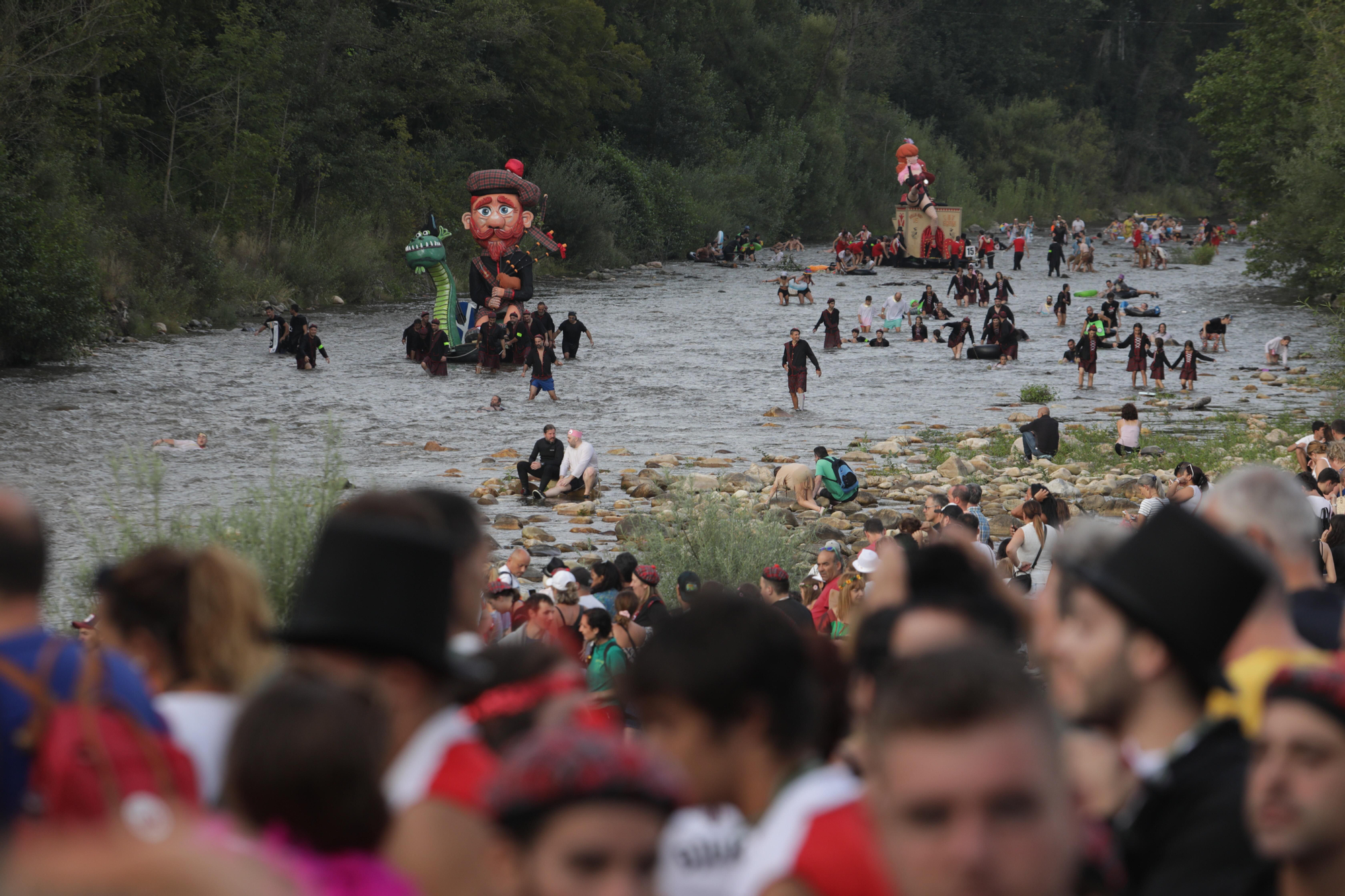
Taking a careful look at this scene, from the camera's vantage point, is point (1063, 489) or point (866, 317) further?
point (866, 317)

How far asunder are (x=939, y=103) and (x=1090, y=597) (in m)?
77.3

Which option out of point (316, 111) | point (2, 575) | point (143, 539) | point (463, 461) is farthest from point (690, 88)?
point (2, 575)

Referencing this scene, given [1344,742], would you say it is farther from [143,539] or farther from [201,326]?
[201,326]

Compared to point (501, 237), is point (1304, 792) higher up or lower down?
lower down

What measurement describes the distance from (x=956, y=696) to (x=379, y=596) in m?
1.25

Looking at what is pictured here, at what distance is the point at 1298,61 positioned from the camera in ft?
118

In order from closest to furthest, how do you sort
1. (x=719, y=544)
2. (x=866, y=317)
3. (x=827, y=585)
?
(x=827, y=585)
(x=719, y=544)
(x=866, y=317)

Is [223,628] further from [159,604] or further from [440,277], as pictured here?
[440,277]

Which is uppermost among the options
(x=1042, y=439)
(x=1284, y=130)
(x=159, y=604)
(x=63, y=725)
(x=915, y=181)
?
(x=1284, y=130)

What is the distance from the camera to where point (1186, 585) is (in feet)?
8.48

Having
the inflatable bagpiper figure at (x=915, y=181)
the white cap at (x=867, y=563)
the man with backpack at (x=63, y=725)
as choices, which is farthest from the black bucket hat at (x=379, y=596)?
the inflatable bagpiper figure at (x=915, y=181)

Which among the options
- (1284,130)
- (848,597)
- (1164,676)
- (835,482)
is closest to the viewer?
(1164,676)

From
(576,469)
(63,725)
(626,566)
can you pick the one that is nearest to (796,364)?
(576,469)

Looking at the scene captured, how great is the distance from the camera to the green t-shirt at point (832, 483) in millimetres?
15266
